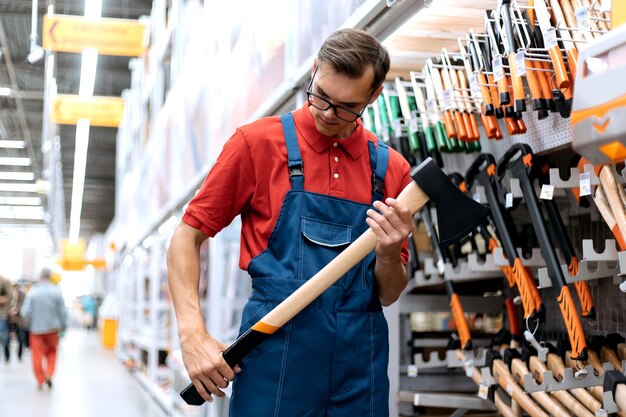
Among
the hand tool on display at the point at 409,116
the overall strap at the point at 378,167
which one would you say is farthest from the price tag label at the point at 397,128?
the overall strap at the point at 378,167

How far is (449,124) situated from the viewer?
10.3 feet

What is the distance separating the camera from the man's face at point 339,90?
1.86 m

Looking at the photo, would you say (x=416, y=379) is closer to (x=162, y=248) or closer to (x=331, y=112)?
(x=331, y=112)

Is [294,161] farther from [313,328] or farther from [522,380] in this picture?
[522,380]

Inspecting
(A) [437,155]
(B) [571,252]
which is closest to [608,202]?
(B) [571,252]

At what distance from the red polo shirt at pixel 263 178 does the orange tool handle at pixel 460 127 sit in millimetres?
1118

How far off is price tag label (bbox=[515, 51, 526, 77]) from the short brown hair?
0.77 meters

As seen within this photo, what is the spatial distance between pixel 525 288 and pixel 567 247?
0.25 m

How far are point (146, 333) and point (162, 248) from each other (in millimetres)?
2430

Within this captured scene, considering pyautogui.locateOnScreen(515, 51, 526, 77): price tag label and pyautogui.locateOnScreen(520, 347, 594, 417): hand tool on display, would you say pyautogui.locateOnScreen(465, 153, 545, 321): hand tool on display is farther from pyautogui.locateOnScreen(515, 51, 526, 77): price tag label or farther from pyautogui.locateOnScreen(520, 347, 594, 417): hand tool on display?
pyautogui.locateOnScreen(515, 51, 526, 77): price tag label

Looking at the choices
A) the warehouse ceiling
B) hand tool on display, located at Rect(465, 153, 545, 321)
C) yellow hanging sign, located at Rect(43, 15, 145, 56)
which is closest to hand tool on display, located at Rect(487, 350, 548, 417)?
hand tool on display, located at Rect(465, 153, 545, 321)

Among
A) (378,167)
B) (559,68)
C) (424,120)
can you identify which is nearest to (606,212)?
(559,68)

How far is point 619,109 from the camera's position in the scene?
3.73 feet

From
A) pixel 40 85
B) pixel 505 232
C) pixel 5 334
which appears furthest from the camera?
pixel 40 85
